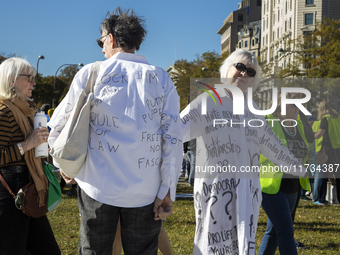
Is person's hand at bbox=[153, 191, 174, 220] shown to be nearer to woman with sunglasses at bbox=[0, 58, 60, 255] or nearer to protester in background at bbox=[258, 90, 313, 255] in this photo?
woman with sunglasses at bbox=[0, 58, 60, 255]

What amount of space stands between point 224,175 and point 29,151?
1470 mm

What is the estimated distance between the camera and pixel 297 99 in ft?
13.7

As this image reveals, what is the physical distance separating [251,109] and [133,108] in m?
1.27

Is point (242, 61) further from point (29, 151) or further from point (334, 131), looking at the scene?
point (334, 131)

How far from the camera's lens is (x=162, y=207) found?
2371 mm

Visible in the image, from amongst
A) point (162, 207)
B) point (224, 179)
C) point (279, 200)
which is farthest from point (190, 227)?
point (162, 207)

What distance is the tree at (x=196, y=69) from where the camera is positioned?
4131 cm

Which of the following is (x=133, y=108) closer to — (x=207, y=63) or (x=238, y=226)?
(x=238, y=226)

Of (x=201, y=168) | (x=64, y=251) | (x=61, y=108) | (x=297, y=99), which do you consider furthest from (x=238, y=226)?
(x=64, y=251)

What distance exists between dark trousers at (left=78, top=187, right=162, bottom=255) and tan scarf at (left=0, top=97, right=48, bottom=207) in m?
0.80

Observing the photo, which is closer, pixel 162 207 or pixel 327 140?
pixel 162 207

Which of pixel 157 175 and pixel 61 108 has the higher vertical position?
pixel 61 108

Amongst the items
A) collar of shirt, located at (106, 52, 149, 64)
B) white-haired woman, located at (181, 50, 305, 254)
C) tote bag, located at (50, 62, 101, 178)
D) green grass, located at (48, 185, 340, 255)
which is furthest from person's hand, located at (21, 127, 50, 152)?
green grass, located at (48, 185, 340, 255)

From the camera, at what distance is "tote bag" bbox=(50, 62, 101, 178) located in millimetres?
2229
